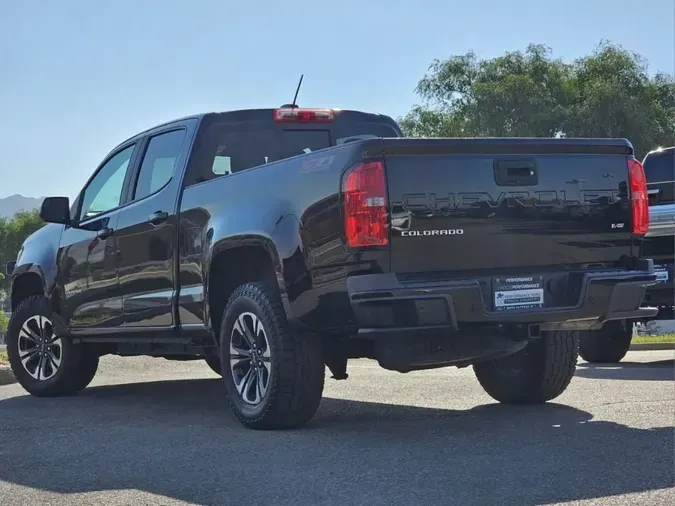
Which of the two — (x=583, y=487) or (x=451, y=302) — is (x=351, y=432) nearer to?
(x=451, y=302)

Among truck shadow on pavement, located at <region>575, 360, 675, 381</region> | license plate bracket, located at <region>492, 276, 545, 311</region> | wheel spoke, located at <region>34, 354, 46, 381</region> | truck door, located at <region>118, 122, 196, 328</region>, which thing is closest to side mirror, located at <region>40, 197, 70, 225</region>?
truck door, located at <region>118, 122, 196, 328</region>

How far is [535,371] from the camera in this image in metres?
7.45

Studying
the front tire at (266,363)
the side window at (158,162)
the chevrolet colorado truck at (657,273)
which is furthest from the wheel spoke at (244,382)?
the chevrolet colorado truck at (657,273)

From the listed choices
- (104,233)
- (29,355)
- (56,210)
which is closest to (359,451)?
(104,233)

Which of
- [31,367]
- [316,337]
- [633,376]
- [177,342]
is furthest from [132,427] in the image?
[633,376]

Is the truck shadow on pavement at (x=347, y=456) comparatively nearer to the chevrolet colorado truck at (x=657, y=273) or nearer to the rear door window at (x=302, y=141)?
the rear door window at (x=302, y=141)

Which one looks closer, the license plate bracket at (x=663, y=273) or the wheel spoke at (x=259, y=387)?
the wheel spoke at (x=259, y=387)

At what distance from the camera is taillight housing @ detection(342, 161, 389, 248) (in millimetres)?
5762

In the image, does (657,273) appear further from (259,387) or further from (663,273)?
(259,387)

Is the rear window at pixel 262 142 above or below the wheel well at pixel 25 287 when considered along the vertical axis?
above

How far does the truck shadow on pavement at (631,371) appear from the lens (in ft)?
32.5

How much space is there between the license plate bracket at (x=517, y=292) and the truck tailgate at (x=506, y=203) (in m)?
0.08

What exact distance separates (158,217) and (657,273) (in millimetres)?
6116

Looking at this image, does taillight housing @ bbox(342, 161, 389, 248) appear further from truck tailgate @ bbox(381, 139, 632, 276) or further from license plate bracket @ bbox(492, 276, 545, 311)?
license plate bracket @ bbox(492, 276, 545, 311)
